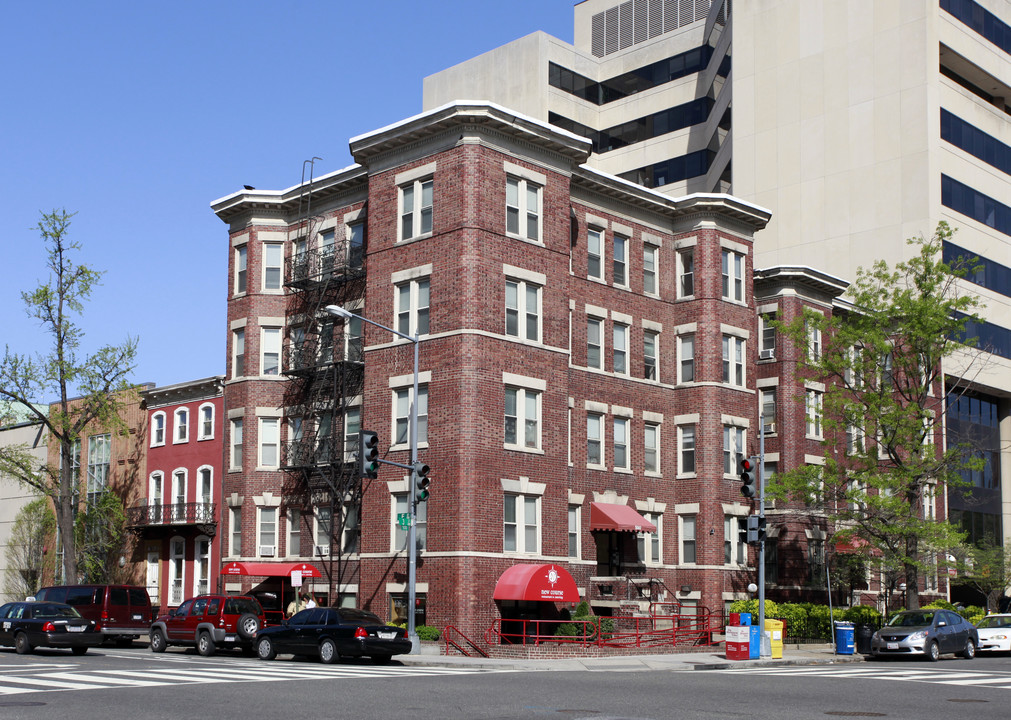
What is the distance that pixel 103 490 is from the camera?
2199 inches

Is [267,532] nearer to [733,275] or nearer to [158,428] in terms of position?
[158,428]

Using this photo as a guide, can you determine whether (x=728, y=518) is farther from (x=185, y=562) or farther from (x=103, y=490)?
(x=103, y=490)

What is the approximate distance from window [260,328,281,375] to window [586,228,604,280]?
12566mm

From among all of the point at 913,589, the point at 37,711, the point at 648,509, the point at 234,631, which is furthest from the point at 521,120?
the point at 37,711

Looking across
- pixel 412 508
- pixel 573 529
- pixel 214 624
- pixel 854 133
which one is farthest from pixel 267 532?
pixel 854 133

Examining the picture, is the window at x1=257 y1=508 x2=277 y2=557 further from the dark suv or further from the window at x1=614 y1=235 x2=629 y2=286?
the window at x1=614 y1=235 x2=629 y2=286

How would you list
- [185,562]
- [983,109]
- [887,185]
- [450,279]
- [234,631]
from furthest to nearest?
[983,109], [887,185], [185,562], [450,279], [234,631]

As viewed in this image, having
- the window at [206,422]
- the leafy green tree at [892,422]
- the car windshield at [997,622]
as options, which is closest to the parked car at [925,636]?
the car windshield at [997,622]

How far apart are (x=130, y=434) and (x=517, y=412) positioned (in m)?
25.2

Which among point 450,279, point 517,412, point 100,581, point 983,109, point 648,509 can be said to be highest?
point 983,109

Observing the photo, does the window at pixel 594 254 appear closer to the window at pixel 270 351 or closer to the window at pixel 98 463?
the window at pixel 270 351

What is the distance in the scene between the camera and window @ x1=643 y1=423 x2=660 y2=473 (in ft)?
147

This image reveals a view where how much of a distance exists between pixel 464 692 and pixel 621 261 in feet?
88.0

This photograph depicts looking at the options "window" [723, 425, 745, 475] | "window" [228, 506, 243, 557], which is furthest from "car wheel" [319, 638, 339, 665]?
"window" [723, 425, 745, 475]
